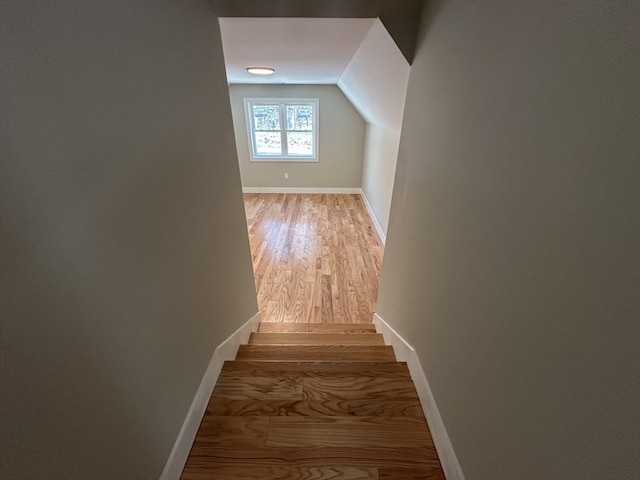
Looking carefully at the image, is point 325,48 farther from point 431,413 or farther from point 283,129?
point 283,129

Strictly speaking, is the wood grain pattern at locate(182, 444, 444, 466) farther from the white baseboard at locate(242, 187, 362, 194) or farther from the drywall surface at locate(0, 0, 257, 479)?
the white baseboard at locate(242, 187, 362, 194)

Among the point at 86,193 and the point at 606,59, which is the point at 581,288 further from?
the point at 86,193

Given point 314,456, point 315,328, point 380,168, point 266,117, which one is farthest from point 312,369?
point 266,117

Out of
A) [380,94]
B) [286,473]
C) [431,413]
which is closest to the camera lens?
[286,473]

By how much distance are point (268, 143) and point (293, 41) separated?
4.33 metres

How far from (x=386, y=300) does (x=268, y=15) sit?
1.85 meters

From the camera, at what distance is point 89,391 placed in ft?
2.08

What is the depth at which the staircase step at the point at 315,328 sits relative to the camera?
2.55 m

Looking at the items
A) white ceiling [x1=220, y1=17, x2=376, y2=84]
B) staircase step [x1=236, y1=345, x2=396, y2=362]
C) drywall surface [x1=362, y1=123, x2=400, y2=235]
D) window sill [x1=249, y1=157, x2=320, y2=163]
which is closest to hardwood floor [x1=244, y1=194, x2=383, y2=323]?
drywall surface [x1=362, y1=123, x2=400, y2=235]

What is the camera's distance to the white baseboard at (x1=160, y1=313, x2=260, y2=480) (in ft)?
3.19

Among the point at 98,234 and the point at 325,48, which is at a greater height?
the point at 325,48

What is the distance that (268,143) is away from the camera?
6301 millimetres

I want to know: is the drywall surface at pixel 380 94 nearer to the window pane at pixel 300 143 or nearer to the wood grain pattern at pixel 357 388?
the window pane at pixel 300 143

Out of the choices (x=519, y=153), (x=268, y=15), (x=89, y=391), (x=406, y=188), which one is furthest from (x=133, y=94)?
(x=406, y=188)
